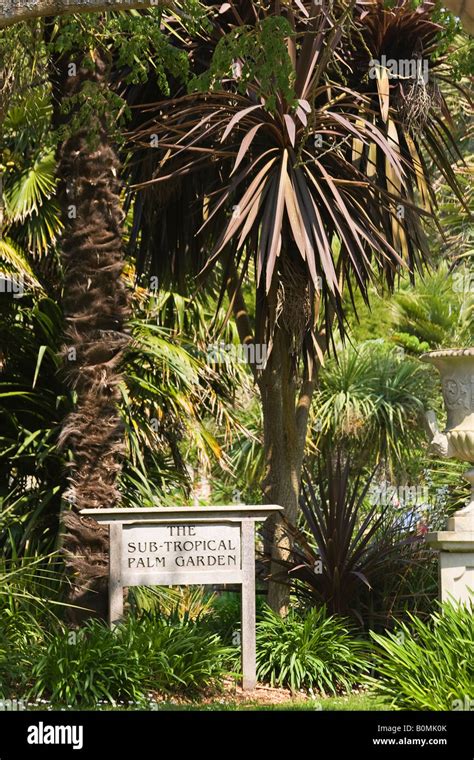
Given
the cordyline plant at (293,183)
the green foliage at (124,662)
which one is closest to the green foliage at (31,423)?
the cordyline plant at (293,183)

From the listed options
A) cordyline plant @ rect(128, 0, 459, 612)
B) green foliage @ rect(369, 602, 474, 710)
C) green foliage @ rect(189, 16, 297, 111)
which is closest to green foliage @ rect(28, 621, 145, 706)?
green foliage @ rect(369, 602, 474, 710)

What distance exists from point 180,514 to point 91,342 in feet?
4.31

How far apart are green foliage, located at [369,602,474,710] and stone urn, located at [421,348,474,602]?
2.69ft

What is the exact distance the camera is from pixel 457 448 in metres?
8.73

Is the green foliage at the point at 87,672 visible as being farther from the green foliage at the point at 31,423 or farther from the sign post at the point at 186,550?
the green foliage at the point at 31,423

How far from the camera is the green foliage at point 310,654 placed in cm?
811

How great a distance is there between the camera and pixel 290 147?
9.02 meters

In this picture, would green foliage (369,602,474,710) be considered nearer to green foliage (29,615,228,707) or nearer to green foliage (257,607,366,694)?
green foliage (257,607,366,694)

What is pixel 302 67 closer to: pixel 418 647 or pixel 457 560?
pixel 457 560

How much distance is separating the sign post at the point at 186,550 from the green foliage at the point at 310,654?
437mm

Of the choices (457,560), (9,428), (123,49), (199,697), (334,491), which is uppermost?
(123,49)

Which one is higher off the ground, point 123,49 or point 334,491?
point 123,49

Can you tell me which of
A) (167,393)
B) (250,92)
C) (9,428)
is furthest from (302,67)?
(9,428)

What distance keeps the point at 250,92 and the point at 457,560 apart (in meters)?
3.95
